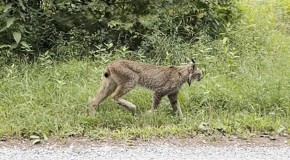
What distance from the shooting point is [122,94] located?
8.57 metres

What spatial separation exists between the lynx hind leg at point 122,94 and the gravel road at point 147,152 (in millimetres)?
1253

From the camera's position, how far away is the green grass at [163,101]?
7.88 metres

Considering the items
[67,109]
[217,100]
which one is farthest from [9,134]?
[217,100]

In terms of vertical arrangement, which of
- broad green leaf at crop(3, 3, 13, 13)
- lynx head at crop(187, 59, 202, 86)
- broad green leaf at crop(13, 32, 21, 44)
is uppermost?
broad green leaf at crop(3, 3, 13, 13)

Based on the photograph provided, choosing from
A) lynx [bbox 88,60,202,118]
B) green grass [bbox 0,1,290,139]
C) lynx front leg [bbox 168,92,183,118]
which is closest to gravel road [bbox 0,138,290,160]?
green grass [bbox 0,1,290,139]

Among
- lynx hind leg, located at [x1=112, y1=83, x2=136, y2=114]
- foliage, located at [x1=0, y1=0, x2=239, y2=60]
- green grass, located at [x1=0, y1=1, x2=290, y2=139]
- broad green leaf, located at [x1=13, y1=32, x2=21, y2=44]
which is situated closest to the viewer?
green grass, located at [x1=0, y1=1, x2=290, y2=139]

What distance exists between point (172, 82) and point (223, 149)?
1847mm

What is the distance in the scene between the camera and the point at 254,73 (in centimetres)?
991

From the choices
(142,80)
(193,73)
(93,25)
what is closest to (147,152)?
(142,80)

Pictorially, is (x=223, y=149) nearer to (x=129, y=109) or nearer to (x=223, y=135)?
(x=223, y=135)

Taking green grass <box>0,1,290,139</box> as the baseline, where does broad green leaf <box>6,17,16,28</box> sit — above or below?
above

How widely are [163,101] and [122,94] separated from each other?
0.89 m

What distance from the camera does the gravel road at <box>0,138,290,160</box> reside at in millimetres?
6738

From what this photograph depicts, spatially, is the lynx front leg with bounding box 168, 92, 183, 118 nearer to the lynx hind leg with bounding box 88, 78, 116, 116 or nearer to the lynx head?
the lynx head
